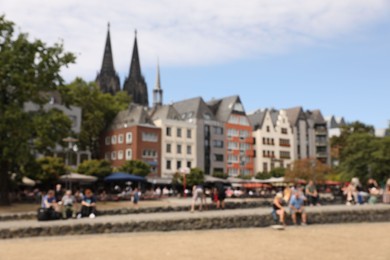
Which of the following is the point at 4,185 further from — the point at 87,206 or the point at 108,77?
the point at 108,77

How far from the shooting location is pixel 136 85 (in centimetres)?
12988

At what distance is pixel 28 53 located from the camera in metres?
33.8

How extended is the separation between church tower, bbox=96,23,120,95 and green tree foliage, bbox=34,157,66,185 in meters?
82.4

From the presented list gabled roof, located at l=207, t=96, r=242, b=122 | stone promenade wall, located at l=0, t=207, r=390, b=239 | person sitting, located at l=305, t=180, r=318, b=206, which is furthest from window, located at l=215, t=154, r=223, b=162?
stone promenade wall, located at l=0, t=207, r=390, b=239

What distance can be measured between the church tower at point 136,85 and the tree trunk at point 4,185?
94116 millimetres

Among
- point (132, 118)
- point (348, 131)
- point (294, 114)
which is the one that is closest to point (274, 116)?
point (294, 114)

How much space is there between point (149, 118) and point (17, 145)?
152 ft

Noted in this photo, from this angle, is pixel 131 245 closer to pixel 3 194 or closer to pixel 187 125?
pixel 3 194

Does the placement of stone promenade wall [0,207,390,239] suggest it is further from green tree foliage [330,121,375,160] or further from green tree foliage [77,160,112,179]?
green tree foliage [330,121,375,160]

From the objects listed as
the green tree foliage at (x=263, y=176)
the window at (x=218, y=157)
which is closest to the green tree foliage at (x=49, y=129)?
the window at (x=218, y=157)

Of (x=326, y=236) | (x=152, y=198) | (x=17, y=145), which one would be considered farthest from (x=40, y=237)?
(x=152, y=198)

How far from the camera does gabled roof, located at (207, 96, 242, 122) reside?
288 ft

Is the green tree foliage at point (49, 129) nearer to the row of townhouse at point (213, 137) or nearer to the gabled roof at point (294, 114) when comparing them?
the row of townhouse at point (213, 137)

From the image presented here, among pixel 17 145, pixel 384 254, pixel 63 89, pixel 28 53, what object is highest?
pixel 28 53
